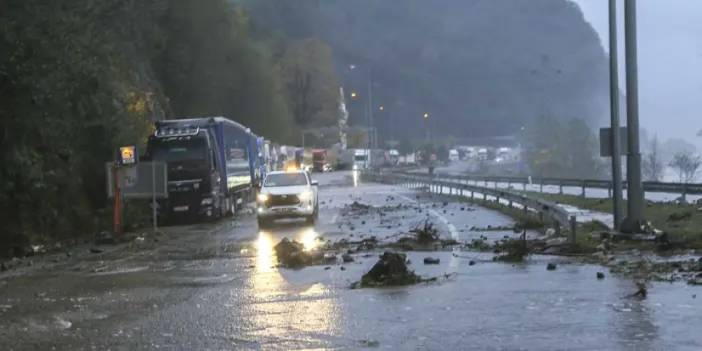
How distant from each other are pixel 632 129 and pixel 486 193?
57.9 feet

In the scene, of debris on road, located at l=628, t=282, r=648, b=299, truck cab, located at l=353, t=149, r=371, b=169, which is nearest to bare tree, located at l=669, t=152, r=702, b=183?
truck cab, located at l=353, t=149, r=371, b=169

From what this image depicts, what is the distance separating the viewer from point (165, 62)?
70625 millimetres

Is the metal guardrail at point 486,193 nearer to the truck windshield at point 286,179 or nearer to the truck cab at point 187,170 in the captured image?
the truck windshield at point 286,179

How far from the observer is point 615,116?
18.5 m

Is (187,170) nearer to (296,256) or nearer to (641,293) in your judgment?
(296,256)

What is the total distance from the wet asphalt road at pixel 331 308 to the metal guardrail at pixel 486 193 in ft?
12.8

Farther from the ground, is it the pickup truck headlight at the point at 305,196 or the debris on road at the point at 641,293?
the pickup truck headlight at the point at 305,196

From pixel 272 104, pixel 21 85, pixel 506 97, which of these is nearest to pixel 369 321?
pixel 21 85

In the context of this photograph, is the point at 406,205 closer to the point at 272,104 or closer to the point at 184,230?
the point at 184,230

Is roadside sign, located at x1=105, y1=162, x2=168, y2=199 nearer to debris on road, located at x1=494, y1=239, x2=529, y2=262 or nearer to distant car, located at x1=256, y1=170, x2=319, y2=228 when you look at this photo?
distant car, located at x1=256, y1=170, x2=319, y2=228

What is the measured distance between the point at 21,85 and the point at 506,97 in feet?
593

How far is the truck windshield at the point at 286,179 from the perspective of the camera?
2855cm

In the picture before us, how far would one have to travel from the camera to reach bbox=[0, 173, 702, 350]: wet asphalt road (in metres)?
8.51

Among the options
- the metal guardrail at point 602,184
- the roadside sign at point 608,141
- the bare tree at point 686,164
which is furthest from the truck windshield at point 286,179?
the bare tree at point 686,164
